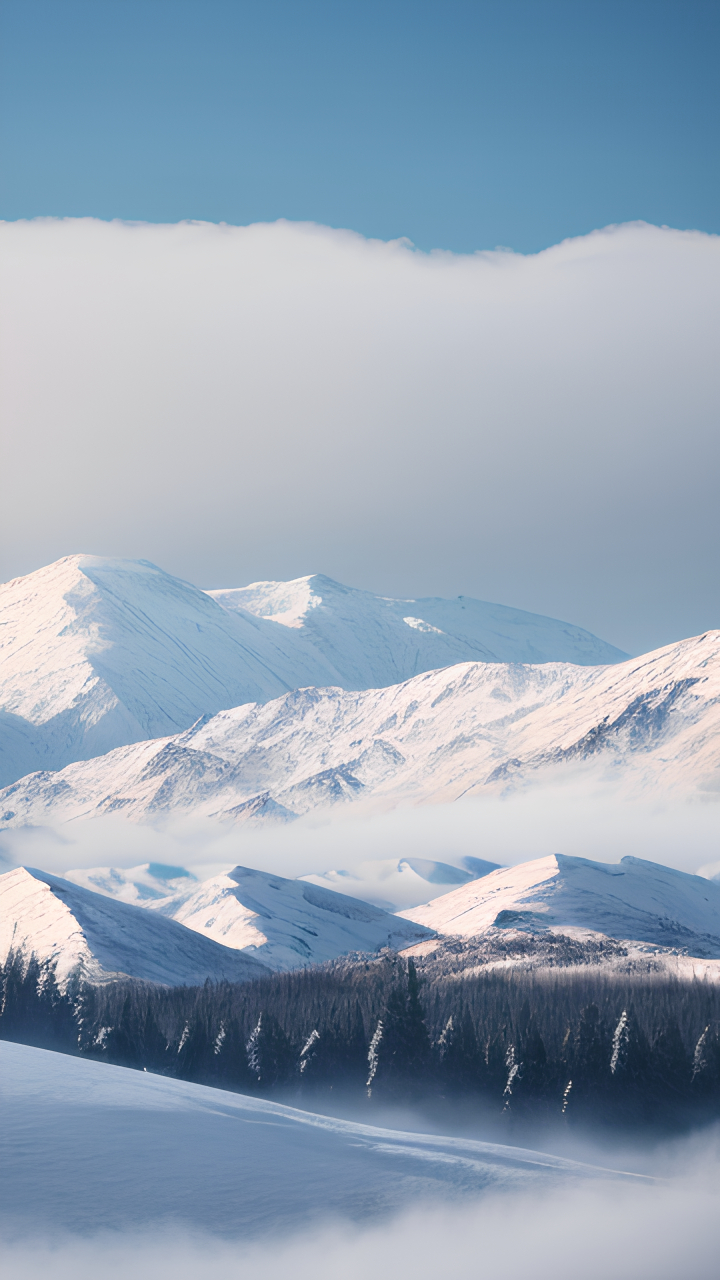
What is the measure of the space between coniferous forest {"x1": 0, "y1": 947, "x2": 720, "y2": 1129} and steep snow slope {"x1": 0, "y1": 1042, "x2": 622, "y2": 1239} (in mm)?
70233

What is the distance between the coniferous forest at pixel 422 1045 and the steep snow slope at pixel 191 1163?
7023 centimetres

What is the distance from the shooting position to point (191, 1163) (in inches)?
2179

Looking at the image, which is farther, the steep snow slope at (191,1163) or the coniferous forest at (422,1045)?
the coniferous forest at (422,1045)

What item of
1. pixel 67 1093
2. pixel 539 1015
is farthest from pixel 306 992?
pixel 67 1093

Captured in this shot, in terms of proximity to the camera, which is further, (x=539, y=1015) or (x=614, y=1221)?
(x=539, y=1015)

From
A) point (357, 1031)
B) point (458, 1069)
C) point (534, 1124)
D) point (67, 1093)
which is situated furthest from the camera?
point (357, 1031)

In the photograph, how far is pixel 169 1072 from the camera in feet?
510

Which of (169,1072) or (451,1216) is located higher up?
(451,1216)

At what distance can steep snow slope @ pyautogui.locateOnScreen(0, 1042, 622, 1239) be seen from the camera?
49.2 metres

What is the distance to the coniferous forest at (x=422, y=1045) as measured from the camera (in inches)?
5344

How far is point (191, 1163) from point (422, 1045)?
98286 mm

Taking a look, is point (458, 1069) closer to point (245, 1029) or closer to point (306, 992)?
point (245, 1029)

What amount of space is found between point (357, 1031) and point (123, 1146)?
4102 inches

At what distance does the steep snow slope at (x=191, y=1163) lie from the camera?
4919cm
